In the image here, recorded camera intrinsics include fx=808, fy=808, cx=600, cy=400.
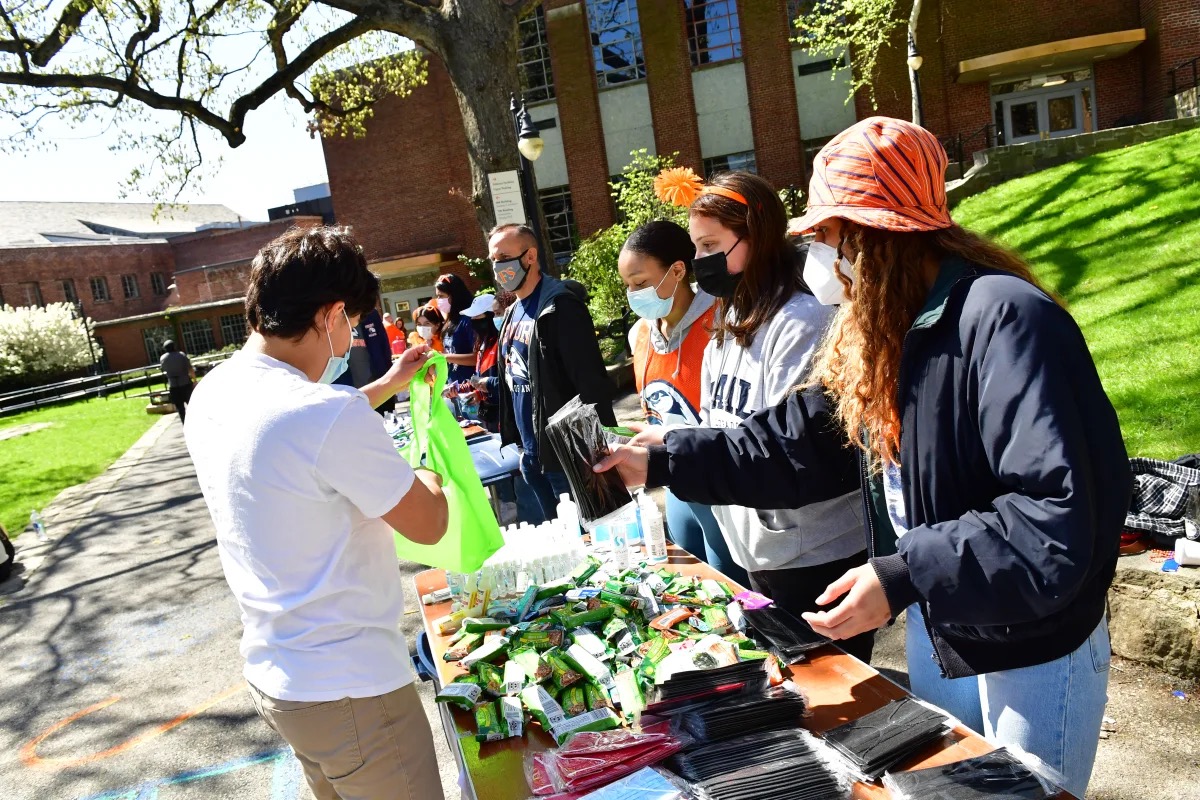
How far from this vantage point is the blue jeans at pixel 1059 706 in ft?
4.89

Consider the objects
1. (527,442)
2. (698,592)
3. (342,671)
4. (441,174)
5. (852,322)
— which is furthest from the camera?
(441,174)

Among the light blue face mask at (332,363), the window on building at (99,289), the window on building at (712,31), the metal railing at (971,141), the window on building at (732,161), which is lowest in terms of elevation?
the light blue face mask at (332,363)

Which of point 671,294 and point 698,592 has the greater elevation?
point 671,294

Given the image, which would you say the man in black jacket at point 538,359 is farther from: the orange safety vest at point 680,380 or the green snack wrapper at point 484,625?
the green snack wrapper at point 484,625

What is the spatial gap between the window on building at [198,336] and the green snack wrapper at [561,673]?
44013mm

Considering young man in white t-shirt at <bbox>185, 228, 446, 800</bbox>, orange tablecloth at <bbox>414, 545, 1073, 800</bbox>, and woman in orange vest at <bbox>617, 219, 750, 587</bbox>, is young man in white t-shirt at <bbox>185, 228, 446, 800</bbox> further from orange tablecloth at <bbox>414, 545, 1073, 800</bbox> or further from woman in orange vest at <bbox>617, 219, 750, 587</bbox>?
woman in orange vest at <bbox>617, 219, 750, 587</bbox>

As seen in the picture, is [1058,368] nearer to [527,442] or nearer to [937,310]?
[937,310]

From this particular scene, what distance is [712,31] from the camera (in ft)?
82.4

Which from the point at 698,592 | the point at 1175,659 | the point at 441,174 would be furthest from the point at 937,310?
the point at 441,174

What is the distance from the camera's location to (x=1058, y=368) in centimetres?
127

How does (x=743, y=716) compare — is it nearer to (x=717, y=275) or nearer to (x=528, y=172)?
(x=717, y=275)

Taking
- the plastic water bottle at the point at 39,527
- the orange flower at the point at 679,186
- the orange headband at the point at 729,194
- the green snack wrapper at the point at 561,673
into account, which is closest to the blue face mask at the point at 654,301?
the orange flower at the point at 679,186

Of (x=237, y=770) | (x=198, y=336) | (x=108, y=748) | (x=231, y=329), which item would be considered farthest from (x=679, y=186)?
(x=198, y=336)

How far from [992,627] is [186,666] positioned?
5256mm
